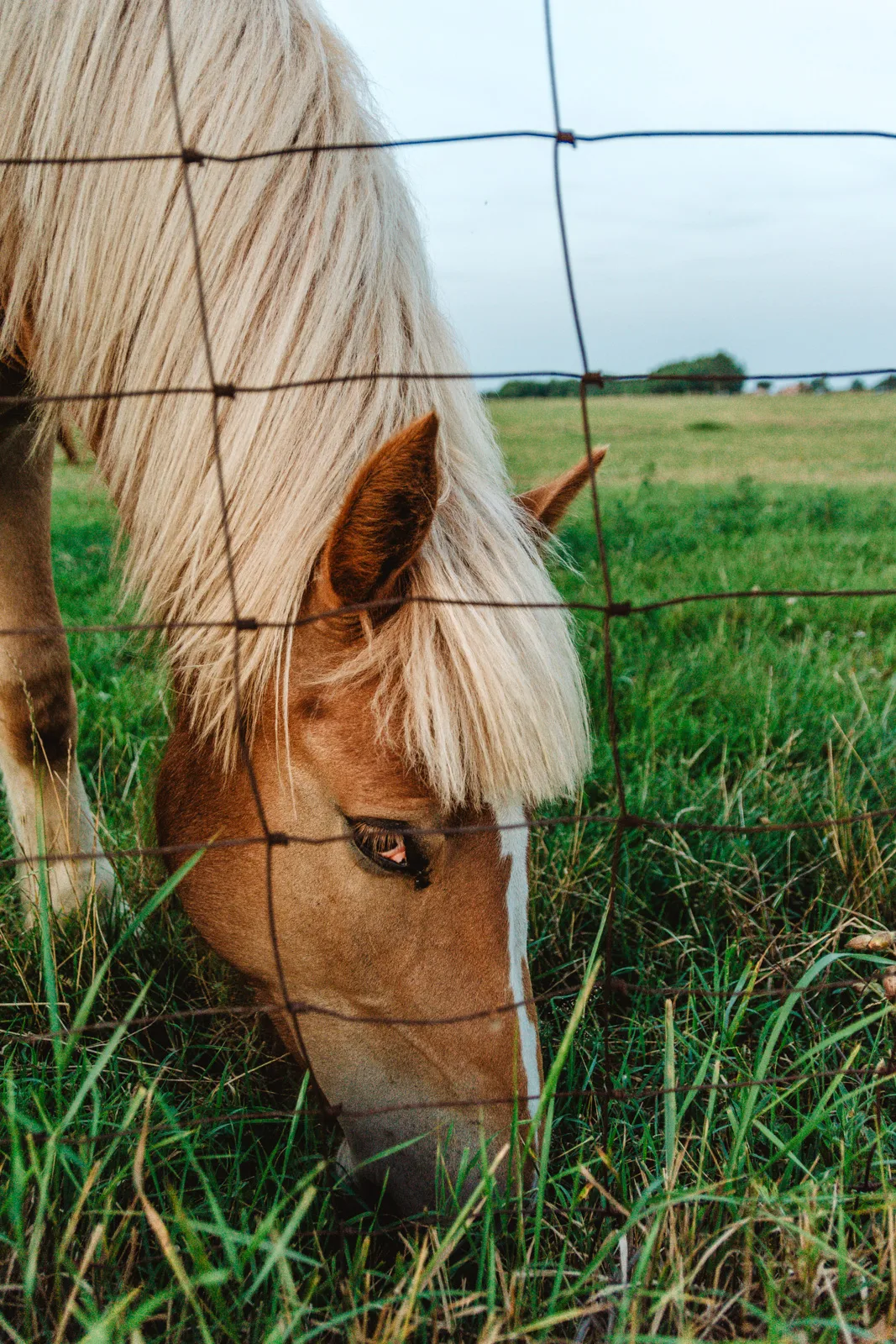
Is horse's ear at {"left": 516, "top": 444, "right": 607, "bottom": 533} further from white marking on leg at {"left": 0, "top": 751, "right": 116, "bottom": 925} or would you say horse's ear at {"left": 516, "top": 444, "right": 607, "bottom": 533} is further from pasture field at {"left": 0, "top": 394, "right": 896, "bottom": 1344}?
white marking on leg at {"left": 0, "top": 751, "right": 116, "bottom": 925}

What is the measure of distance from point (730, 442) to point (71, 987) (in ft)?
42.1

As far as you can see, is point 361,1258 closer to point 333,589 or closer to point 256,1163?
point 256,1163

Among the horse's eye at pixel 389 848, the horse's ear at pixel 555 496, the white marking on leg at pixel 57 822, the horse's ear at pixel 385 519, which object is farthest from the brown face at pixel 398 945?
the white marking on leg at pixel 57 822

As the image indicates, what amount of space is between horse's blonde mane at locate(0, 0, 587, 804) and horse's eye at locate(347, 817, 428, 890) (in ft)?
0.32

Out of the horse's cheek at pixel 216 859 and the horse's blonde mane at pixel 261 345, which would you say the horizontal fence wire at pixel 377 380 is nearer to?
the horse's blonde mane at pixel 261 345

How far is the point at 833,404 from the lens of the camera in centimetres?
1686

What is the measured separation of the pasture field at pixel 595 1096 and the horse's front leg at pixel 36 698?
5.6 inches

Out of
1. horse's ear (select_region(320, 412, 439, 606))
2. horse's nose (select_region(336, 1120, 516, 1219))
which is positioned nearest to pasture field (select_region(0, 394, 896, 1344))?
horse's nose (select_region(336, 1120, 516, 1219))

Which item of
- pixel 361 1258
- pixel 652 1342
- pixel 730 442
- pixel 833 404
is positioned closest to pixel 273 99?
pixel 361 1258

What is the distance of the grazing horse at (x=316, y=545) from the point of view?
1.39 m

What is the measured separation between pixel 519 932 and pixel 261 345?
1.00 m

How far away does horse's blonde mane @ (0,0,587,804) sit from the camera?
4.59 ft

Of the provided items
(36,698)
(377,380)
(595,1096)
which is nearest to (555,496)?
(377,380)

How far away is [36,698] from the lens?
94.3 inches
